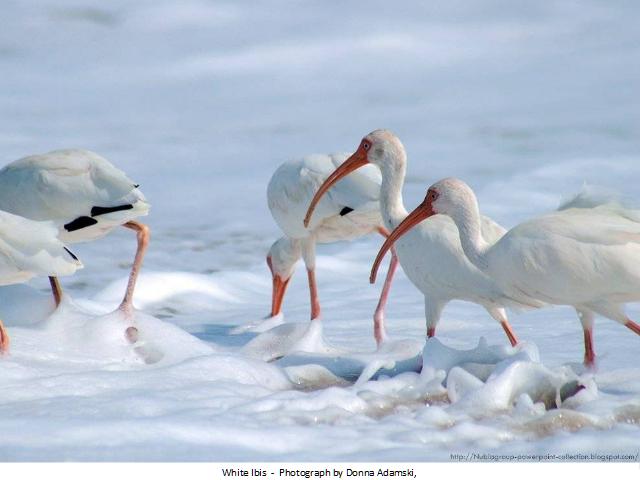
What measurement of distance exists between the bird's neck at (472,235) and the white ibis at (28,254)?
6.21 feet

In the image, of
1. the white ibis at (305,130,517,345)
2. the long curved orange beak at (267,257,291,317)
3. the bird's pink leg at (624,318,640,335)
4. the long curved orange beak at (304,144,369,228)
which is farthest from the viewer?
the long curved orange beak at (267,257,291,317)

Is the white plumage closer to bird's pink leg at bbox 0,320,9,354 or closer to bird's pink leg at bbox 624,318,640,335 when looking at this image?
bird's pink leg at bbox 0,320,9,354

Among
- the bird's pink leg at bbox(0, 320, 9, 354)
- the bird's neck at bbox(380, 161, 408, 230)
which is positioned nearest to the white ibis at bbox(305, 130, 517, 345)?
the bird's neck at bbox(380, 161, 408, 230)

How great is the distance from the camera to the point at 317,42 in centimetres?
1936

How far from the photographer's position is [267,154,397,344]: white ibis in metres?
8.12

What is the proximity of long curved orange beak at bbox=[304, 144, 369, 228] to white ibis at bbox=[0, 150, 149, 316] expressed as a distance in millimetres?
1119

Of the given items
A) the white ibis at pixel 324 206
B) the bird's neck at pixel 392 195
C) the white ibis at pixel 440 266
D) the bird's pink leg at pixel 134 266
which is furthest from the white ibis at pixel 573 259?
the bird's pink leg at pixel 134 266

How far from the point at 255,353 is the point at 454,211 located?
1.43 metres

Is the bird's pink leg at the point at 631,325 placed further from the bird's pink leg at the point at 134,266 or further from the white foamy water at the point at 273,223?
the bird's pink leg at the point at 134,266

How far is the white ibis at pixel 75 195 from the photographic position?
289 inches

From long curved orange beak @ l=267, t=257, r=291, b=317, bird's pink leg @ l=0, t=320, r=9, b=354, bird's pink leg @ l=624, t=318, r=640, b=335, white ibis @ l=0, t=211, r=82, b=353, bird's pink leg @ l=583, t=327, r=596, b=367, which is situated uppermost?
white ibis @ l=0, t=211, r=82, b=353

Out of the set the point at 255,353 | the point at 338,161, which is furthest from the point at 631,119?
the point at 255,353

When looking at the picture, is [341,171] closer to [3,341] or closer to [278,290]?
[278,290]

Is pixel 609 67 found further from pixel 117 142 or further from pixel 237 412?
pixel 237 412
